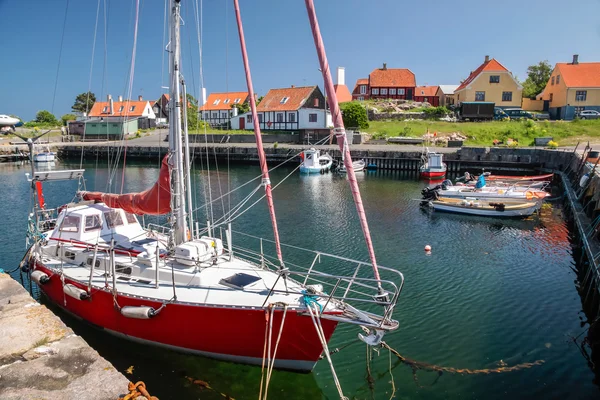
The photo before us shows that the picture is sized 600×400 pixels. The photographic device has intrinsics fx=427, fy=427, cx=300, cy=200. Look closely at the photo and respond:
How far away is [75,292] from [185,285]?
387cm

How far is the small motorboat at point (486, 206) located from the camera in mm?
30141

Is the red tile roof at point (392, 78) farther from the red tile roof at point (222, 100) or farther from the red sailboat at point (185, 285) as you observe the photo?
the red sailboat at point (185, 285)

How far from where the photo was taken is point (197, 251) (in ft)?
41.8

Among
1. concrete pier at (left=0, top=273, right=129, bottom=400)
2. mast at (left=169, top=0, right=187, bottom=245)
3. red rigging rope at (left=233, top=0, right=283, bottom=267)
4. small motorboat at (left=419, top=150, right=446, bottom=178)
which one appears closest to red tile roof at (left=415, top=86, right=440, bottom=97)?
small motorboat at (left=419, top=150, right=446, bottom=178)

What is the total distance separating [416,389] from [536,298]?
8591 mm

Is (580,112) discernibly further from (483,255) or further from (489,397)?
(489,397)

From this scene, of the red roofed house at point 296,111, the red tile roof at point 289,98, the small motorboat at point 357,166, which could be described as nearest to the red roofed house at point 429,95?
the red roofed house at point 296,111

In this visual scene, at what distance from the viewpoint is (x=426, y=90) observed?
91.4m

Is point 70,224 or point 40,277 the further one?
point 70,224

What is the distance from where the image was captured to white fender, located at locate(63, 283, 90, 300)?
13.0 metres

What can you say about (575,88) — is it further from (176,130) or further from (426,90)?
(176,130)

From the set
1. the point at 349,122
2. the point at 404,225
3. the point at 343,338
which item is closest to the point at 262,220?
the point at 404,225

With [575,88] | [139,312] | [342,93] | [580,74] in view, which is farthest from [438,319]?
[342,93]

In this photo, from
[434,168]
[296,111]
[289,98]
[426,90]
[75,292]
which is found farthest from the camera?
[426,90]
